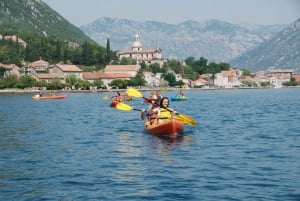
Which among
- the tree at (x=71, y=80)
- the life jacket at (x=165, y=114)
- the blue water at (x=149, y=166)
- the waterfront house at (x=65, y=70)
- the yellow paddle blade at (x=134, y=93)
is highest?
the waterfront house at (x=65, y=70)

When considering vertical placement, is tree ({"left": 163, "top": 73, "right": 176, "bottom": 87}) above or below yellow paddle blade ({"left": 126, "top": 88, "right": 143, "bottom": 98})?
above

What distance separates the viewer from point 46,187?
60.0 feet

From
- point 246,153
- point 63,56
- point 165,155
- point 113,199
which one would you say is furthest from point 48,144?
point 63,56

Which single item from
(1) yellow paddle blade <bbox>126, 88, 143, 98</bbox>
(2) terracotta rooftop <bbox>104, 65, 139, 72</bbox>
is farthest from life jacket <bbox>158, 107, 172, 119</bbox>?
(2) terracotta rooftop <bbox>104, 65, 139, 72</bbox>

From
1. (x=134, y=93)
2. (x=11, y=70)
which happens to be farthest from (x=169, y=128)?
(x=11, y=70)

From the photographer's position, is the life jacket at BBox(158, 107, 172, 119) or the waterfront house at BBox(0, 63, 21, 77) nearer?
the life jacket at BBox(158, 107, 172, 119)

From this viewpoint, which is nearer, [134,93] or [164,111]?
[164,111]

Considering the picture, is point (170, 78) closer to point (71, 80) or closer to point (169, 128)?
point (71, 80)

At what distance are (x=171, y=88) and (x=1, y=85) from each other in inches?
2624

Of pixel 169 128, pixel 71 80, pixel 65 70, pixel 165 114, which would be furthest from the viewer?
pixel 65 70

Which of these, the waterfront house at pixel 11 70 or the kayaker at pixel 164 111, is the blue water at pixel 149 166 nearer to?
the kayaker at pixel 164 111

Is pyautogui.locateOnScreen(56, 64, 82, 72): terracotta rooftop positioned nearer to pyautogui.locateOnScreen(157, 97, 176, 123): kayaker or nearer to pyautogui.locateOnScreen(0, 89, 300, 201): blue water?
pyautogui.locateOnScreen(0, 89, 300, 201): blue water

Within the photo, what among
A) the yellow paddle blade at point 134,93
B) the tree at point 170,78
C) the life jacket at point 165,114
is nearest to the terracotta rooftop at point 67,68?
the tree at point 170,78

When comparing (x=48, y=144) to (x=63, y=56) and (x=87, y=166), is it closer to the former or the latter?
(x=87, y=166)
